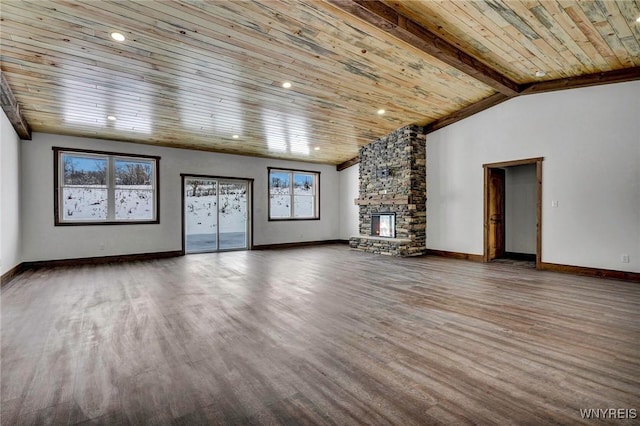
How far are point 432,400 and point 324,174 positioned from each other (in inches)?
376

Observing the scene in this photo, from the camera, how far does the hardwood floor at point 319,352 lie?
6.17 ft

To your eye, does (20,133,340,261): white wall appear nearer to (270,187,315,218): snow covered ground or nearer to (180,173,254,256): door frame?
(180,173,254,256): door frame

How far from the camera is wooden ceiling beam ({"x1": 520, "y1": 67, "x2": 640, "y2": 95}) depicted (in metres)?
5.25

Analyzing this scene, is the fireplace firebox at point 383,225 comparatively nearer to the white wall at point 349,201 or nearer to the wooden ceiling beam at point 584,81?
the white wall at point 349,201

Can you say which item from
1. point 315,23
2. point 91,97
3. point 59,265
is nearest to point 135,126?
point 91,97

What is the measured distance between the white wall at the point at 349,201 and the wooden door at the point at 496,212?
13.5 ft

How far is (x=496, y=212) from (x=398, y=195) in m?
2.26

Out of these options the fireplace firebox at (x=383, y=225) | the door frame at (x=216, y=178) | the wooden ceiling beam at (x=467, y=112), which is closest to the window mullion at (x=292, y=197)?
the door frame at (x=216, y=178)

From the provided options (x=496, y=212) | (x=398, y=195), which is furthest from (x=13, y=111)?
(x=496, y=212)

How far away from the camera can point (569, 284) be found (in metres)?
5.00

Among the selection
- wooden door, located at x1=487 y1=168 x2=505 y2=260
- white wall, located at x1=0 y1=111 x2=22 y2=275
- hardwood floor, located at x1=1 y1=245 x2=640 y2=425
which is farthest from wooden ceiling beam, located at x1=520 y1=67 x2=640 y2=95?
white wall, located at x1=0 y1=111 x2=22 y2=275

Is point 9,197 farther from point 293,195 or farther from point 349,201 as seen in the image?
point 349,201

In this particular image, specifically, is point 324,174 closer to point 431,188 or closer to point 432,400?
point 431,188

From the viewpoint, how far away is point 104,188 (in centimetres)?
750
